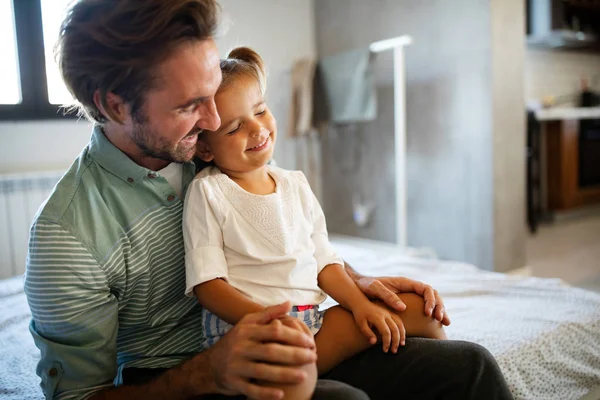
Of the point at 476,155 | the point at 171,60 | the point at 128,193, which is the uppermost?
the point at 171,60

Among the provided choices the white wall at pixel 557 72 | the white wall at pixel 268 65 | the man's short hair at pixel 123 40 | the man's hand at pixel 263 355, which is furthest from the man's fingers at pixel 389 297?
the white wall at pixel 557 72

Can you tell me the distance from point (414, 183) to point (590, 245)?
4.48 feet

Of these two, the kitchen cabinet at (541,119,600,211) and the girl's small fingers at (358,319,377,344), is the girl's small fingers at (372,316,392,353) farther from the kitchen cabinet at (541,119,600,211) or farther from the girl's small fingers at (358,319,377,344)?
the kitchen cabinet at (541,119,600,211)

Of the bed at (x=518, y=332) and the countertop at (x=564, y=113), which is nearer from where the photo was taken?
the bed at (x=518, y=332)

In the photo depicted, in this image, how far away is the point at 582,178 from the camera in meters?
4.46

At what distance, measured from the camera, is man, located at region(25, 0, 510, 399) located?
0.74 metres

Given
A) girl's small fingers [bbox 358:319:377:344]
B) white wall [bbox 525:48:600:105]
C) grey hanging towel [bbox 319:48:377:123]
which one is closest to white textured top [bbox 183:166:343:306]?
girl's small fingers [bbox 358:319:377:344]

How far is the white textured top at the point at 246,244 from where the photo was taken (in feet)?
2.80

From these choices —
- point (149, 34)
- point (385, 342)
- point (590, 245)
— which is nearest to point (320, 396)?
point (385, 342)

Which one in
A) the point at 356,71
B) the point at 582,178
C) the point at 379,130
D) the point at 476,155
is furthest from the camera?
the point at 582,178

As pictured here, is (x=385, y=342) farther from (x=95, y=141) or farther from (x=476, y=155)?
(x=476, y=155)

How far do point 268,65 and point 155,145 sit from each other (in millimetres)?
2703

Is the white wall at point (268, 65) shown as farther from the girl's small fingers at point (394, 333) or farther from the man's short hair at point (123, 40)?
the girl's small fingers at point (394, 333)

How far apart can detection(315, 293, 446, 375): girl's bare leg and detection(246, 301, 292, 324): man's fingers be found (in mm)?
211
